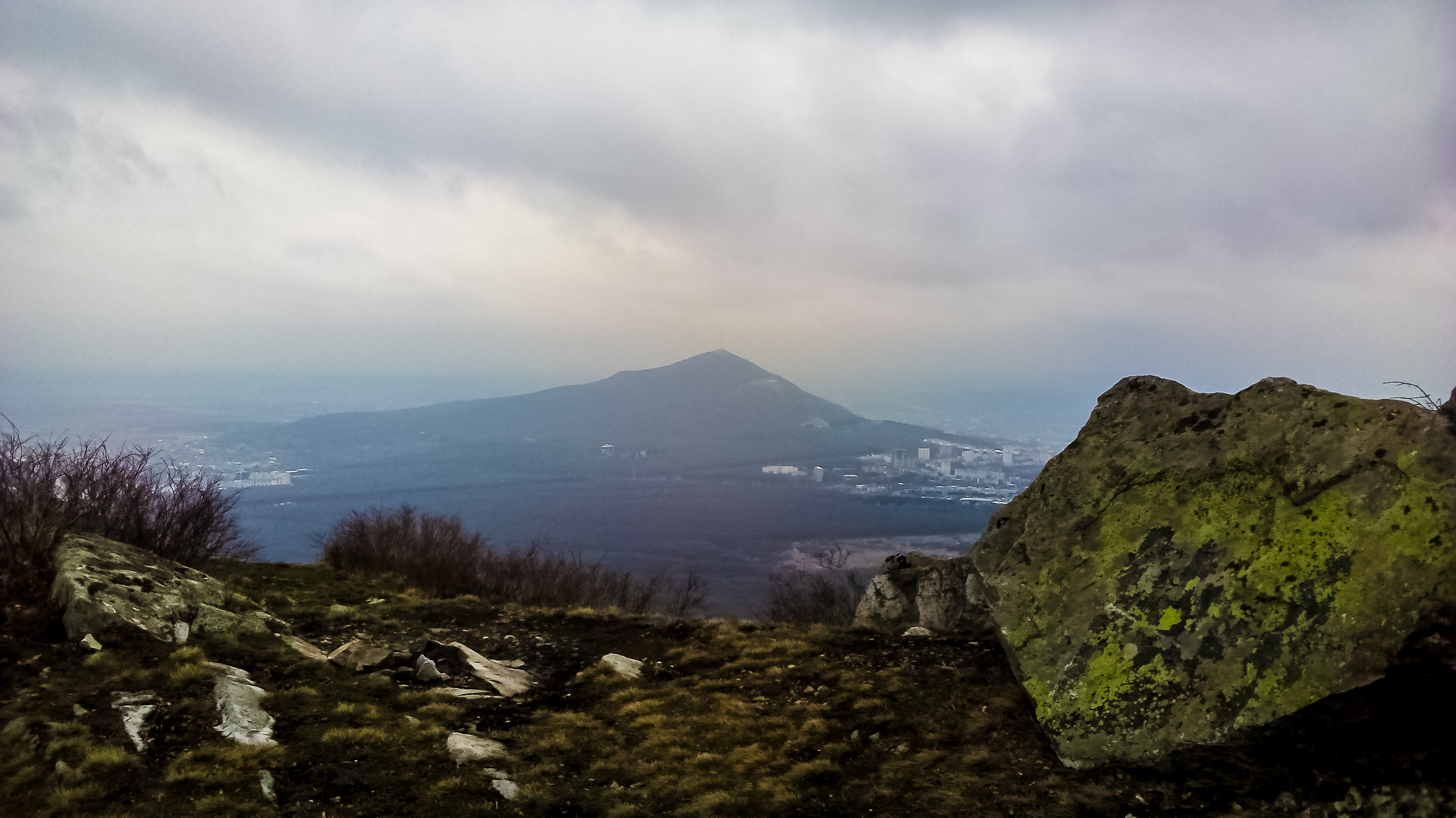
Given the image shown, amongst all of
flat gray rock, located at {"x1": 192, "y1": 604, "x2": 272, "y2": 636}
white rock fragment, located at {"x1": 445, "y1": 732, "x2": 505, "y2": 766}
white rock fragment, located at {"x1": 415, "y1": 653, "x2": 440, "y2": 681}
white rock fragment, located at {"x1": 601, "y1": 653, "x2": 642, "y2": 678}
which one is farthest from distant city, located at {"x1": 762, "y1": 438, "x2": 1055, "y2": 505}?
white rock fragment, located at {"x1": 445, "y1": 732, "x2": 505, "y2": 766}

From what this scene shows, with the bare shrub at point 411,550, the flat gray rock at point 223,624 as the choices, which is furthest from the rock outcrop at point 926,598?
the bare shrub at point 411,550

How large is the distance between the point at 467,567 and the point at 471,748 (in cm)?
1627

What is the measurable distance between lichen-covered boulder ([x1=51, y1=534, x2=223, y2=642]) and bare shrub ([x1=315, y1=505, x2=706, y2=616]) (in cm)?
646

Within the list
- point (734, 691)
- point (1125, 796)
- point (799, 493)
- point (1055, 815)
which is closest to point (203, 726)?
point (734, 691)

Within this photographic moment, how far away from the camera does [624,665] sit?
11.4 metres

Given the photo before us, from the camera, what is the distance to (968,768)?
6805 mm

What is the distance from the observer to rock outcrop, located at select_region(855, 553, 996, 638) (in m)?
11.3

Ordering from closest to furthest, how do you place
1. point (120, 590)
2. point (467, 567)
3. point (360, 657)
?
1. point (120, 590)
2. point (360, 657)
3. point (467, 567)

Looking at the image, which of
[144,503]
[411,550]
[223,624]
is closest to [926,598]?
[223,624]

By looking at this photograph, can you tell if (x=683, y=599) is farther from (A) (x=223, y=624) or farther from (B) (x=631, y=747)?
(B) (x=631, y=747)

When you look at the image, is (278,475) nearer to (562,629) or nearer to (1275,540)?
(562,629)

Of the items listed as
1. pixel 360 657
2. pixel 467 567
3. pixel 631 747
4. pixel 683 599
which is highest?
pixel 360 657

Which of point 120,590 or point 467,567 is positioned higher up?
point 120,590

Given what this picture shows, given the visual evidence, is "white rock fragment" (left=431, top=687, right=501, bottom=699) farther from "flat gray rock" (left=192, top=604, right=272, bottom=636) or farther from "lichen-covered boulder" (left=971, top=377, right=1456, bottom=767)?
"lichen-covered boulder" (left=971, top=377, right=1456, bottom=767)
